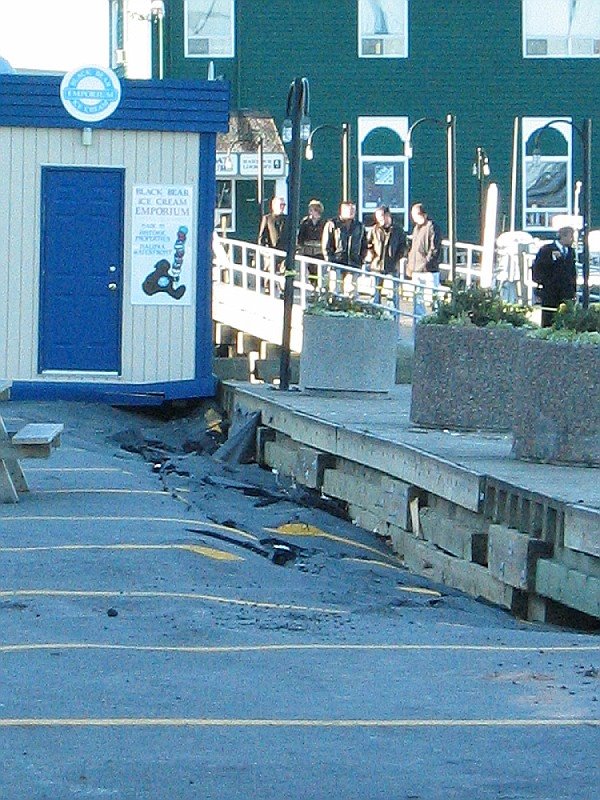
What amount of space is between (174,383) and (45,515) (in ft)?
21.3

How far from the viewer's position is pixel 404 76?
38.2m

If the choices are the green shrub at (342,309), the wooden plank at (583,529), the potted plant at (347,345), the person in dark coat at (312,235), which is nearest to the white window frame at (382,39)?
the person in dark coat at (312,235)

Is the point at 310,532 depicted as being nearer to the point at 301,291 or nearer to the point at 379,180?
the point at 301,291

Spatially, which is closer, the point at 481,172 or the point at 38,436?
the point at 38,436

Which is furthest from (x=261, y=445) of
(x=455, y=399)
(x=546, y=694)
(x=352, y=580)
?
(x=546, y=694)

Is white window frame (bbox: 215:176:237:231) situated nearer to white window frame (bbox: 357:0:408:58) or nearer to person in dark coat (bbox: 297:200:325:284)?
white window frame (bbox: 357:0:408:58)

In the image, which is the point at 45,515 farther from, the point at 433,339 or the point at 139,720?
the point at 139,720

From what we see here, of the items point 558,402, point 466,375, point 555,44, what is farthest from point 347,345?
point 555,44

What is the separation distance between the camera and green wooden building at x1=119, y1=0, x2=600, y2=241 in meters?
37.7

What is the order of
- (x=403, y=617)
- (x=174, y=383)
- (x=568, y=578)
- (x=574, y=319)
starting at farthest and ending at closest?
1. (x=174, y=383)
2. (x=574, y=319)
3. (x=568, y=578)
4. (x=403, y=617)

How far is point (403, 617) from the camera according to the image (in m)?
8.83

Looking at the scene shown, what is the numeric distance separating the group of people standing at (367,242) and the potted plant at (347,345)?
7.29 metres

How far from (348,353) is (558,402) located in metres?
5.07

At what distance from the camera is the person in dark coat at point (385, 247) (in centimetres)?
2445
